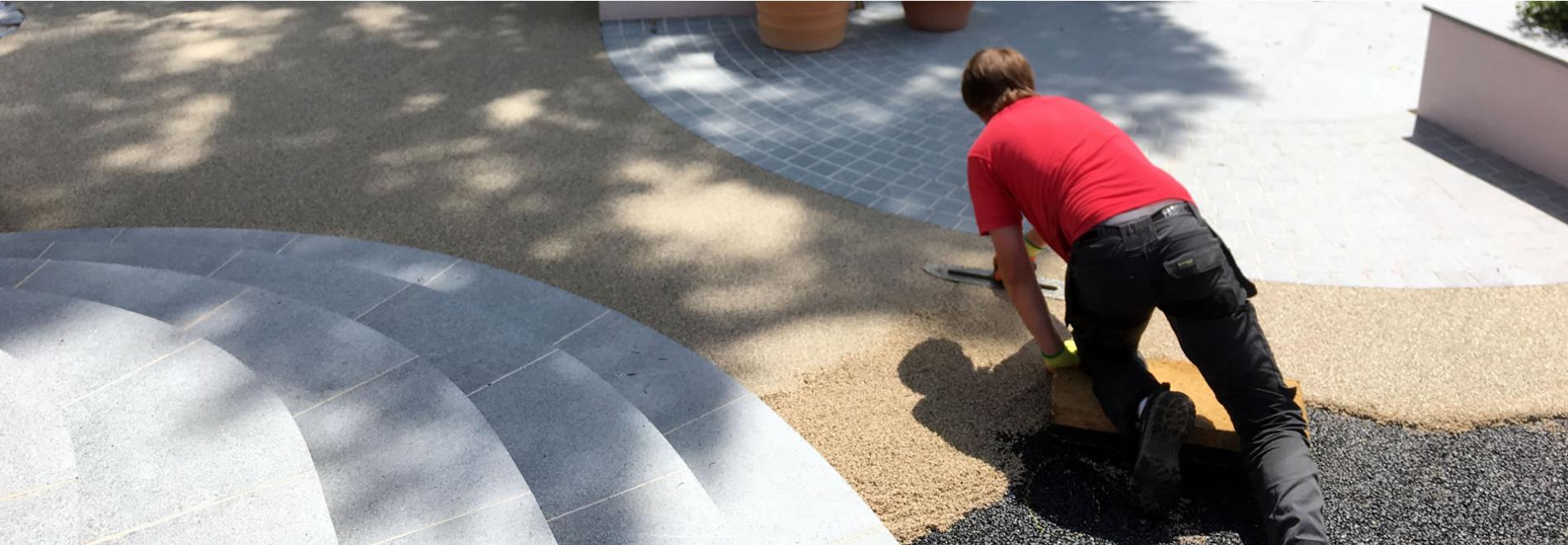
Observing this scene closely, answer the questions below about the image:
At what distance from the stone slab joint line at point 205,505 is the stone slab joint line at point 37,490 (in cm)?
25

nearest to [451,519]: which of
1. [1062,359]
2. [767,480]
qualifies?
[767,480]

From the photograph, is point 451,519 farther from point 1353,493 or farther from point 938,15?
point 938,15

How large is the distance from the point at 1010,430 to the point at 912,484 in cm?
49

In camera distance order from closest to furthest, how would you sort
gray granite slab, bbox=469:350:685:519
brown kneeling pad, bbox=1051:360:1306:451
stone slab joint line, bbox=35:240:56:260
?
gray granite slab, bbox=469:350:685:519 < brown kneeling pad, bbox=1051:360:1306:451 < stone slab joint line, bbox=35:240:56:260

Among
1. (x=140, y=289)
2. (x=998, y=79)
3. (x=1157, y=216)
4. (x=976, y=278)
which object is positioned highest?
(x=998, y=79)

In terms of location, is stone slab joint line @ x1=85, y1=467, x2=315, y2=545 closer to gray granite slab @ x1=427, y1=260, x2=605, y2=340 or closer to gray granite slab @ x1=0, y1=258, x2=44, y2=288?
gray granite slab @ x1=427, y1=260, x2=605, y2=340

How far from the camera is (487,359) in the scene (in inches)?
150

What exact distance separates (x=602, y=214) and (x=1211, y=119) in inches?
150

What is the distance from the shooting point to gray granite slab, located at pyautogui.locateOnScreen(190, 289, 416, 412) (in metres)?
3.35

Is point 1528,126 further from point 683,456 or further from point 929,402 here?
point 683,456

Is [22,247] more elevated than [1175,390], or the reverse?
[22,247]

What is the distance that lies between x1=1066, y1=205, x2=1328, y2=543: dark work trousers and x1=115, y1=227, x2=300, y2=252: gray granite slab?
12.8 ft

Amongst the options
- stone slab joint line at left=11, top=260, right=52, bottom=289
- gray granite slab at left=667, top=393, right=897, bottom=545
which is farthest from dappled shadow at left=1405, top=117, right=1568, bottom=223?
stone slab joint line at left=11, top=260, right=52, bottom=289

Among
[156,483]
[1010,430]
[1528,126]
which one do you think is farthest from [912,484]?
[1528,126]
